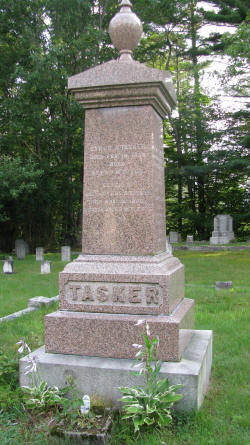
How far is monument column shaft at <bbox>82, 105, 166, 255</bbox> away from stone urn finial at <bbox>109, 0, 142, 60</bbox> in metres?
0.71

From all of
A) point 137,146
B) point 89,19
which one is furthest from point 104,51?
point 137,146

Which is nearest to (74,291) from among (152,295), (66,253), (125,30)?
(152,295)

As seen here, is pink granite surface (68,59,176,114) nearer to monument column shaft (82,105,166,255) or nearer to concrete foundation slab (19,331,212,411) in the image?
monument column shaft (82,105,166,255)

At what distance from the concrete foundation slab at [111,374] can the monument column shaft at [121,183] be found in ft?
3.28

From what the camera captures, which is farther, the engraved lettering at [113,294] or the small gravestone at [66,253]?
the small gravestone at [66,253]

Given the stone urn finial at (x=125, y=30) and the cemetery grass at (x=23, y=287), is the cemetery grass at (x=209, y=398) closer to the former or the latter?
the cemetery grass at (x=23, y=287)

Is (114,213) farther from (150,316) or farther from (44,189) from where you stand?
(44,189)

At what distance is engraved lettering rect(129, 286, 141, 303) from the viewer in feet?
12.3

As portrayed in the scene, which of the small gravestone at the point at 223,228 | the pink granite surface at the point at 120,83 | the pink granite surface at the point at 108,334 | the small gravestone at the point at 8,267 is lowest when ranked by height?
the small gravestone at the point at 8,267

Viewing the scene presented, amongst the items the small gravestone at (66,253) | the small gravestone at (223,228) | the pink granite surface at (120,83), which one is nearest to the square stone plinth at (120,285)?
the pink granite surface at (120,83)

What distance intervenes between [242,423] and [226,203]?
89.8 feet

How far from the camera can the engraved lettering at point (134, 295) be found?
376cm

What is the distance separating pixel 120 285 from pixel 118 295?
3.6 inches

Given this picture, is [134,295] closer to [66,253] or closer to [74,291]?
[74,291]
